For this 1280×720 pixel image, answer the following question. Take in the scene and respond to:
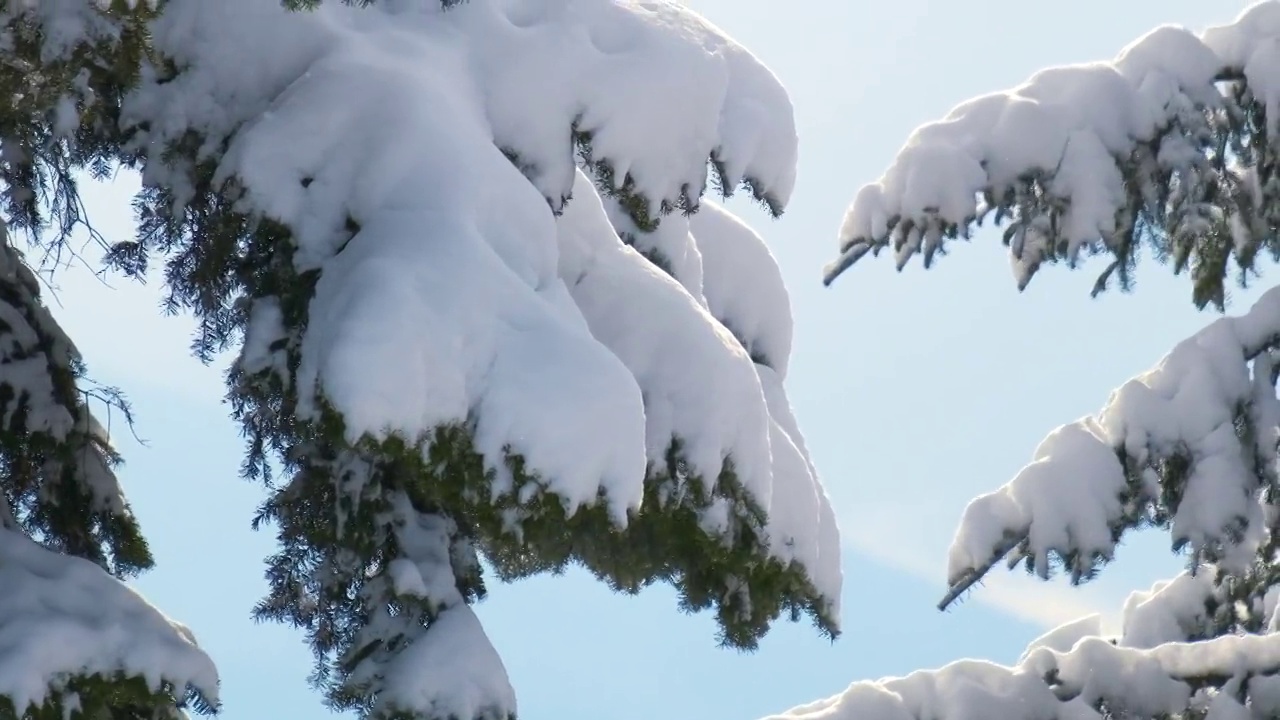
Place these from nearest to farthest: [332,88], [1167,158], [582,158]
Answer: [332,88]
[582,158]
[1167,158]

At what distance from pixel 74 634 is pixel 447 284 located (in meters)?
1.52

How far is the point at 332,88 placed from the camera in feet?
14.4

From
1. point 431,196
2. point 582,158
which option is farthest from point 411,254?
point 582,158

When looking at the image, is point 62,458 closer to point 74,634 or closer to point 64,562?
point 64,562

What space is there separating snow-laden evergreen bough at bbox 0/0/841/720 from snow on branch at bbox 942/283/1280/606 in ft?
5.98

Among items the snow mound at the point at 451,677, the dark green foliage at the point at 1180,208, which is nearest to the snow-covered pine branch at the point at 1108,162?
the dark green foliage at the point at 1180,208

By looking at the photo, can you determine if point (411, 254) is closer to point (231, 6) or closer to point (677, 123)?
point (677, 123)

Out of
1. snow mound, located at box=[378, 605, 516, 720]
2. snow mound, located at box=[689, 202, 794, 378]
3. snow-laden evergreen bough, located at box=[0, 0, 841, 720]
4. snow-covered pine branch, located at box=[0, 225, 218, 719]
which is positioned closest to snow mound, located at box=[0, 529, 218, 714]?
snow-covered pine branch, located at box=[0, 225, 218, 719]

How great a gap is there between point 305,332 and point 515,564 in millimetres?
1923

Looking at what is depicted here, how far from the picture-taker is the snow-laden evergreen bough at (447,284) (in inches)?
143

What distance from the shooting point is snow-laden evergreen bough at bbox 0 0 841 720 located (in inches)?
143

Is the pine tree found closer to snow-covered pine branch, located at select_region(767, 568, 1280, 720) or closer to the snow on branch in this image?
snow-covered pine branch, located at select_region(767, 568, 1280, 720)

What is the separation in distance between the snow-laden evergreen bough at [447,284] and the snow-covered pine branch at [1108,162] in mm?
2053

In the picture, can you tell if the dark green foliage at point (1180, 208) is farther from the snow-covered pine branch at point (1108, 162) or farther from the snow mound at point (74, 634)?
the snow mound at point (74, 634)
